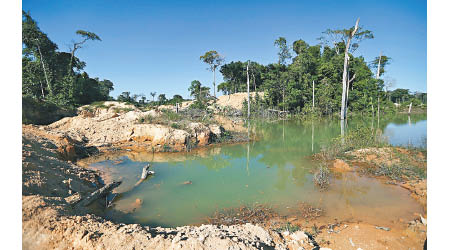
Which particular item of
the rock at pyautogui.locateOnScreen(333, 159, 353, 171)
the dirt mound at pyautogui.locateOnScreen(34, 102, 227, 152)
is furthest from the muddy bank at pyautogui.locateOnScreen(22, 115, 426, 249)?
the dirt mound at pyautogui.locateOnScreen(34, 102, 227, 152)

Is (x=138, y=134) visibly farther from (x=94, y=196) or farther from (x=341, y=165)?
(x=341, y=165)

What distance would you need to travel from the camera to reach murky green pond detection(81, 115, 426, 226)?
3.45 m

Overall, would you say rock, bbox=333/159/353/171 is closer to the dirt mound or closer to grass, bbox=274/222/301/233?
grass, bbox=274/222/301/233

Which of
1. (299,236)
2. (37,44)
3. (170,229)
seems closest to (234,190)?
(299,236)

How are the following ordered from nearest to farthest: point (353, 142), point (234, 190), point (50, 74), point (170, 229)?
point (170, 229), point (234, 190), point (353, 142), point (50, 74)

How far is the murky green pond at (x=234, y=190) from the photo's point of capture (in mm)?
3447

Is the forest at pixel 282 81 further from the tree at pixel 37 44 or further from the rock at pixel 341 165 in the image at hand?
the rock at pixel 341 165

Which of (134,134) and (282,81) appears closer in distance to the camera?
(134,134)

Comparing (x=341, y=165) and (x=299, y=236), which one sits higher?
(x=341, y=165)

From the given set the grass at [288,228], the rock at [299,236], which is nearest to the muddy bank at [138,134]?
the grass at [288,228]

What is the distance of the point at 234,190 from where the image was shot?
4492 mm

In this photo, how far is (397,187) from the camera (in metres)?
4.18

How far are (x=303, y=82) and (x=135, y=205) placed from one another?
22613 mm
